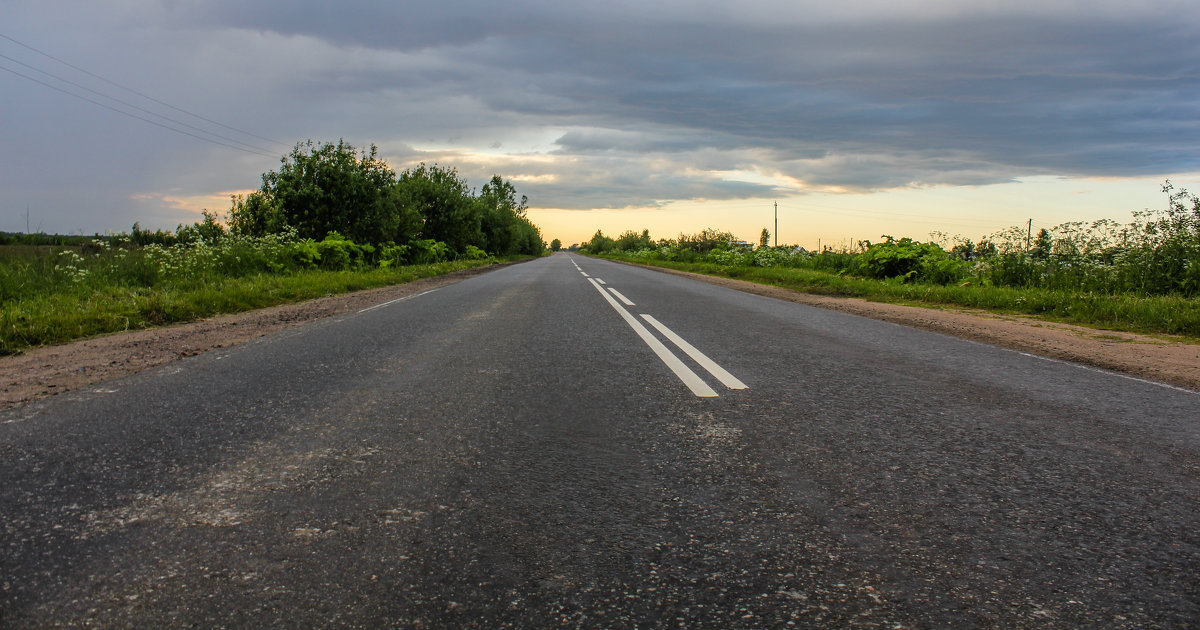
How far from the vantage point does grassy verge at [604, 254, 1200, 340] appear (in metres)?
8.91

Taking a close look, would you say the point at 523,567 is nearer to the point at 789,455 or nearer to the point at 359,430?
the point at 789,455

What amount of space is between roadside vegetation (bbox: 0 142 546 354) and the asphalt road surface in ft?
16.9

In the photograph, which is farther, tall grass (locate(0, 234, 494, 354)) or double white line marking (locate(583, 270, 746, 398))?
tall grass (locate(0, 234, 494, 354))

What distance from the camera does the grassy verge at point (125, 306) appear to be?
7.48 meters

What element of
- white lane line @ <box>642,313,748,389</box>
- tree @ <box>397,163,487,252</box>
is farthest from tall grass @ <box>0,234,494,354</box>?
tree @ <box>397,163,487,252</box>

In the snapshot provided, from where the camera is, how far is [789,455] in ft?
10.5

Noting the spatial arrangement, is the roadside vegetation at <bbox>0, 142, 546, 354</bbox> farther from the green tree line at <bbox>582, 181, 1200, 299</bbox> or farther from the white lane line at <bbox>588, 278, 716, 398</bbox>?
the green tree line at <bbox>582, 181, 1200, 299</bbox>

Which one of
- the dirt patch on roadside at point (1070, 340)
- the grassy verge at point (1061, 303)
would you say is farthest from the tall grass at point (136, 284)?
the grassy verge at point (1061, 303)

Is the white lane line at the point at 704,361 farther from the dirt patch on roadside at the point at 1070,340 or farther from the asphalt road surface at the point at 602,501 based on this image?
the dirt patch on roadside at the point at 1070,340

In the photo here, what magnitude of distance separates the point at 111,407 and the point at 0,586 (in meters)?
2.53

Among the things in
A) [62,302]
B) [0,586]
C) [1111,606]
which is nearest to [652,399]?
[1111,606]

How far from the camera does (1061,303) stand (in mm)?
11078

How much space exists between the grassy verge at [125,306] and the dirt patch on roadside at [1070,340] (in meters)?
10.5

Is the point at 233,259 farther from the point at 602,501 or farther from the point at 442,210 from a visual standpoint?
the point at 442,210
